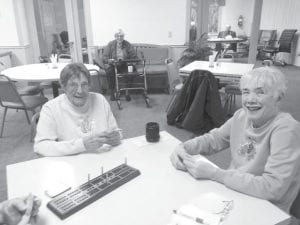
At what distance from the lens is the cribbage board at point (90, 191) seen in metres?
1.02

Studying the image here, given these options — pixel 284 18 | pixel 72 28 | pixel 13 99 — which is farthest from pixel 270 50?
pixel 13 99

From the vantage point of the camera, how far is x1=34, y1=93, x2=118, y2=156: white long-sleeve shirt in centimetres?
146

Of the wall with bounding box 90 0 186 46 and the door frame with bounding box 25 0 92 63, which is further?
the wall with bounding box 90 0 186 46

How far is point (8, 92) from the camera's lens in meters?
3.21

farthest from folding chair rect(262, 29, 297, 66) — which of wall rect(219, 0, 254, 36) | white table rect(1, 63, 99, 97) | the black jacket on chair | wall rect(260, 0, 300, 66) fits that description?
white table rect(1, 63, 99, 97)

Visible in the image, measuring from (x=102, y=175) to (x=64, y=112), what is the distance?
23.5 inches

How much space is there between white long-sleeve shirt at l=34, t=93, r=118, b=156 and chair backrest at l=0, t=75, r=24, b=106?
1.75 meters

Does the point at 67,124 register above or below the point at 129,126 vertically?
above

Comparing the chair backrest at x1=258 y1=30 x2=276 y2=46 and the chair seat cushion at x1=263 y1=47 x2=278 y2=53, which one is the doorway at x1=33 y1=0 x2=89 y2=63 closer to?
the chair seat cushion at x1=263 y1=47 x2=278 y2=53

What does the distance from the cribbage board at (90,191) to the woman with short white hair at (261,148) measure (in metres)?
0.25

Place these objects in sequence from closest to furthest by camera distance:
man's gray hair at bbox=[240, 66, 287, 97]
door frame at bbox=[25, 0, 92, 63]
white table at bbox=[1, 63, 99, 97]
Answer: man's gray hair at bbox=[240, 66, 287, 97]
white table at bbox=[1, 63, 99, 97]
door frame at bbox=[25, 0, 92, 63]

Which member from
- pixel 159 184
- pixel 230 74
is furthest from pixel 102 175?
pixel 230 74

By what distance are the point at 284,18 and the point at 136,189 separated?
8936 mm

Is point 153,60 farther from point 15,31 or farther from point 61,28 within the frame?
point 15,31
